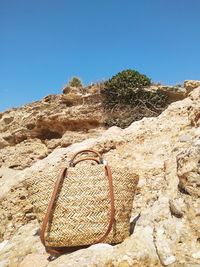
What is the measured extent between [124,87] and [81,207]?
219 inches

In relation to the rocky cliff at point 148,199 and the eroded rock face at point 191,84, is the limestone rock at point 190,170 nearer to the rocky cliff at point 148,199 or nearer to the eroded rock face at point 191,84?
the rocky cliff at point 148,199

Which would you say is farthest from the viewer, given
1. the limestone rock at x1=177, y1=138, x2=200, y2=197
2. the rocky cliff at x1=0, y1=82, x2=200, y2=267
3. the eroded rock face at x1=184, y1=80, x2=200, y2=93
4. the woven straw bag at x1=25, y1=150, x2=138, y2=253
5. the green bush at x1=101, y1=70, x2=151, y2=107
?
the green bush at x1=101, y1=70, x2=151, y2=107

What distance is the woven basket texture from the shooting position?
170 cm

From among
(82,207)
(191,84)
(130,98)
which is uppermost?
(130,98)

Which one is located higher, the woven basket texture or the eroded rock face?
the eroded rock face

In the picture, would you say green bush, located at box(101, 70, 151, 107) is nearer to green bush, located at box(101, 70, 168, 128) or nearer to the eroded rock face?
green bush, located at box(101, 70, 168, 128)

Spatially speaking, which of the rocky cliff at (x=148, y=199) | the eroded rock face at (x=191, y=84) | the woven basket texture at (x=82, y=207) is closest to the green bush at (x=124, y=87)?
the eroded rock face at (x=191, y=84)

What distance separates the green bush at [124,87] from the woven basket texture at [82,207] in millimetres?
5094

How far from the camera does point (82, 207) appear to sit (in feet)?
5.64

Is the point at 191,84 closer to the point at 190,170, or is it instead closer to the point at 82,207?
the point at 190,170

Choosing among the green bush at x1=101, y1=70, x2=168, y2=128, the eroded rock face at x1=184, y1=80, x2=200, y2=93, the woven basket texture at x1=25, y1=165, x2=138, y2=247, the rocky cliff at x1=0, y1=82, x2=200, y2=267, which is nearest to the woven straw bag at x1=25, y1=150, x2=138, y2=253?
the woven basket texture at x1=25, y1=165, x2=138, y2=247

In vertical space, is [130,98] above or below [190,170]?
above

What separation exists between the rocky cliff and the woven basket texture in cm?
11

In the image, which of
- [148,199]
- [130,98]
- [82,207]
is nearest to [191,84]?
[148,199]
